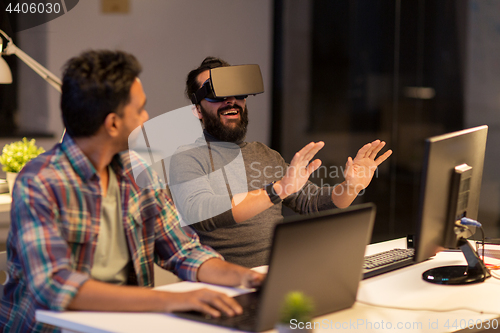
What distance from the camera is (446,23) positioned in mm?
3705

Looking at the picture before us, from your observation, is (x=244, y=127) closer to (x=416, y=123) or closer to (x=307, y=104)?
(x=307, y=104)

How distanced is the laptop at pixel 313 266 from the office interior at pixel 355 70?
6.77 feet

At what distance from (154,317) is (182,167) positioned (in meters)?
0.95

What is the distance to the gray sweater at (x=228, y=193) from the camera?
1892mm

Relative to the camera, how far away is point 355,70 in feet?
12.9

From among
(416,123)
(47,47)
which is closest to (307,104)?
(416,123)

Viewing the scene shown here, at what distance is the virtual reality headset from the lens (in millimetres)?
2043

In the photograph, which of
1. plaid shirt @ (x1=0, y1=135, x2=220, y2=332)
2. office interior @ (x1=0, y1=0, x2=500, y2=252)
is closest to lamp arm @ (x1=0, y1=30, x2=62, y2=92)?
office interior @ (x1=0, y1=0, x2=500, y2=252)

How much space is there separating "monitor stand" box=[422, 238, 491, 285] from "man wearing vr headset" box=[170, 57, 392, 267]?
1.64 ft

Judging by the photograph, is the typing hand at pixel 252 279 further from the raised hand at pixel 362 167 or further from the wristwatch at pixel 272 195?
the raised hand at pixel 362 167

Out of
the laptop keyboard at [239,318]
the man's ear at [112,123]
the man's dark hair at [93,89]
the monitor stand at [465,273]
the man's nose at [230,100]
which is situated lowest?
the monitor stand at [465,273]

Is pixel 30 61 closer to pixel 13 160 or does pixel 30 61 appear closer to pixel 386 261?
pixel 13 160

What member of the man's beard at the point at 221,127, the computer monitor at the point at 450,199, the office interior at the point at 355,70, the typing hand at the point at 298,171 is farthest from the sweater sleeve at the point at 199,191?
the office interior at the point at 355,70

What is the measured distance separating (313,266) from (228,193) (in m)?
1.02
